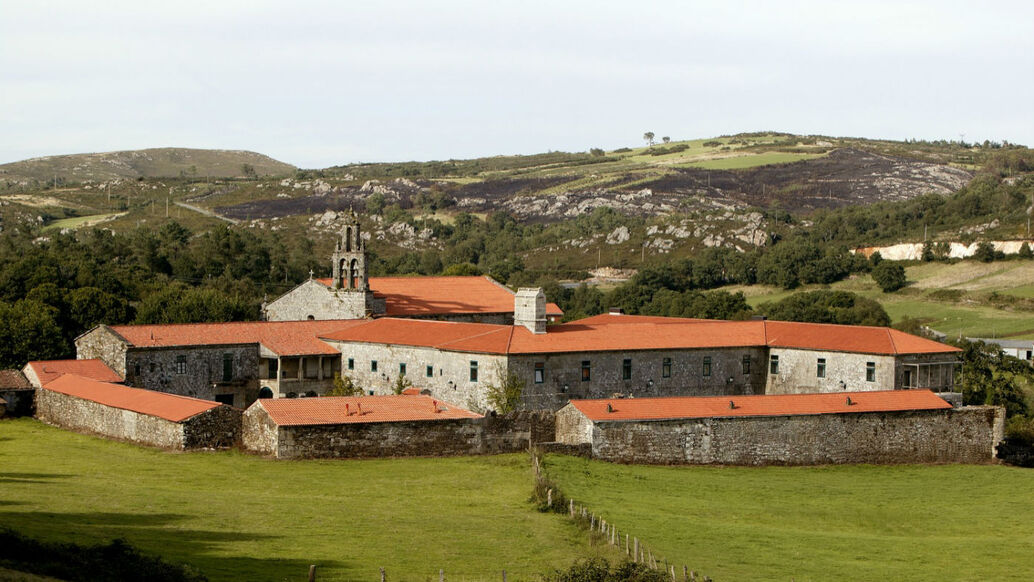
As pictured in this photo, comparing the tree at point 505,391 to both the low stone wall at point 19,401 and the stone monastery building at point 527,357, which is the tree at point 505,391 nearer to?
the stone monastery building at point 527,357

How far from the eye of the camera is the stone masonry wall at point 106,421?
46375mm

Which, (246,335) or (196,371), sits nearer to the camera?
(196,371)

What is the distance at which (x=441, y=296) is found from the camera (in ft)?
246

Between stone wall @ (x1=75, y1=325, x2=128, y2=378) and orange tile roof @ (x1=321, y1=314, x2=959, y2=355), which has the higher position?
orange tile roof @ (x1=321, y1=314, x2=959, y2=355)

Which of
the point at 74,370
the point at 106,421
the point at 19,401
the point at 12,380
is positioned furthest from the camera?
the point at 74,370

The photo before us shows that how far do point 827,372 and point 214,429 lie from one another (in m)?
31.0

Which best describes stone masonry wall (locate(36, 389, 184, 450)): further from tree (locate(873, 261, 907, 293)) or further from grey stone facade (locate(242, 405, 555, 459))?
tree (locate(873, 261, 907, 293))

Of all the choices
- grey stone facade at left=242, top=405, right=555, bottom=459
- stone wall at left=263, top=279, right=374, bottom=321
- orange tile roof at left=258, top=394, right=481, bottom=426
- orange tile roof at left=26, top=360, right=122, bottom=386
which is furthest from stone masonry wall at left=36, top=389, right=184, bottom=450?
stone wall at left=263, top=279, right=374, bottom=321

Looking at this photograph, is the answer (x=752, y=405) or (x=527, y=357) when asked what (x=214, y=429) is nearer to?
(x=527, y=357)

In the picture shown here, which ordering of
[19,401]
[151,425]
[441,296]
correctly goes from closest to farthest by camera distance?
[151,425] → [19,401] → [441,296]

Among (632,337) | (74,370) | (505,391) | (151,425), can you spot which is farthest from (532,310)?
(74,370)

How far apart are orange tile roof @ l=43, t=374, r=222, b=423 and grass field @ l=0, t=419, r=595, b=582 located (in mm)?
1779

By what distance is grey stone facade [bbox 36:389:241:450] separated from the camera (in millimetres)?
45719

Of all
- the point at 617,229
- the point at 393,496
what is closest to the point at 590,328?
the point at 393,496
